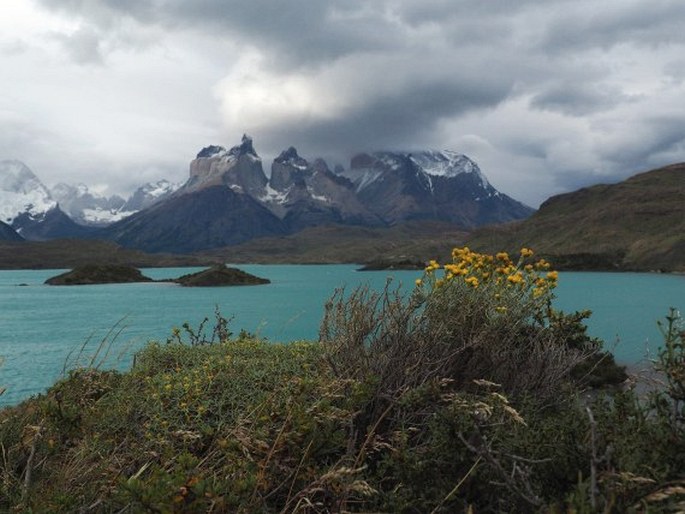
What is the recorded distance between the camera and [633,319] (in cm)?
5312

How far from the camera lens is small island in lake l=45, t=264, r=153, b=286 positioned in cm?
14550

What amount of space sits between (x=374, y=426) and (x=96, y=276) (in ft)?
529

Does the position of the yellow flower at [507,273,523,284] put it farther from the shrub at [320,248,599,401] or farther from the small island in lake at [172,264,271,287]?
the small island in lake at [172,264,271,287]

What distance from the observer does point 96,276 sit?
491 ft

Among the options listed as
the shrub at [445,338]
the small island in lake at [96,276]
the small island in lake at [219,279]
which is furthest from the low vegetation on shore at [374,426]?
the small island in lake at [96,276]

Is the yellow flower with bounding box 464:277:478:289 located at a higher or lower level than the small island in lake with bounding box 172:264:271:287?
higher

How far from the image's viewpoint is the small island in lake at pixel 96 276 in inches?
5728

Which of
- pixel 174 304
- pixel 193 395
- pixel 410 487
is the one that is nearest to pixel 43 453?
pixel 193 395

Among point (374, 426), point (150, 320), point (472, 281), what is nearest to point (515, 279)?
point (472, 281)

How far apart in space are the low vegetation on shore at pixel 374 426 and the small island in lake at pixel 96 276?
502ft

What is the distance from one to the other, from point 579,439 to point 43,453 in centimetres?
557

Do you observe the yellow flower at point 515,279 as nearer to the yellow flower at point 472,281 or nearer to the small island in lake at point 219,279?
the yellow flower at point 472,281

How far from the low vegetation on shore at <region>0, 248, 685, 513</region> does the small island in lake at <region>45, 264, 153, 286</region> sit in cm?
15286

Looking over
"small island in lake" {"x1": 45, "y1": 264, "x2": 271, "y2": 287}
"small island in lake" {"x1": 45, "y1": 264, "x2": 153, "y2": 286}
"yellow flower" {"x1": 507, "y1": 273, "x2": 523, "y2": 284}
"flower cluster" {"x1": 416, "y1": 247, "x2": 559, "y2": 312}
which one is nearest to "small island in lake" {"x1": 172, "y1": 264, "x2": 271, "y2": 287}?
"small island in lake" {"x1": 45, "y1": 264, "x2": 271, "y2": 287}
